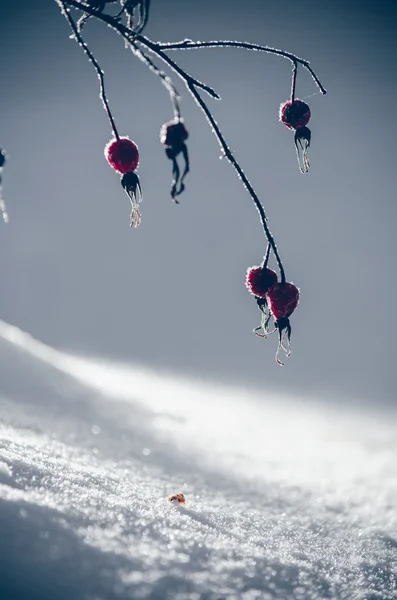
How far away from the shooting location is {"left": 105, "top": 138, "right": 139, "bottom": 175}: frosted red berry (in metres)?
2.63

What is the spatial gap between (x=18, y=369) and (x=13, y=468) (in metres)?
2.61

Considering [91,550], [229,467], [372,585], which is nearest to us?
[91,550]

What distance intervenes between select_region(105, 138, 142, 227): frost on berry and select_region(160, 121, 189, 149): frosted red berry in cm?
54

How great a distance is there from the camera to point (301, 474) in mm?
4875

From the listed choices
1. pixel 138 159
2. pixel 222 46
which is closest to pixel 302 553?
pixel 138 159

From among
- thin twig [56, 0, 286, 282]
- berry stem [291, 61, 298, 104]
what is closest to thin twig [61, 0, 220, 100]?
thin twig [56, 0, 286, 282]

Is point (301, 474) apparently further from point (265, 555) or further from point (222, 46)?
point (222, 46)

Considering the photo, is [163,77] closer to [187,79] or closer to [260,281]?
[187,79]

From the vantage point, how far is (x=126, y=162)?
8.65 feet

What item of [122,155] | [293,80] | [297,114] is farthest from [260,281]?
[293,80]

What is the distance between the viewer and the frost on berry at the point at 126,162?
8.59ft

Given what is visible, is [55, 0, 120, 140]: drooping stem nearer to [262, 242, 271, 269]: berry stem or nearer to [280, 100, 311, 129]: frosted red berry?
[262, 242, 271, 269]: berry stem

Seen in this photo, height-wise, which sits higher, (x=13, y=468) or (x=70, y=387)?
(x=70, y=387)

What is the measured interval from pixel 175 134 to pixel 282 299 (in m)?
0.93
